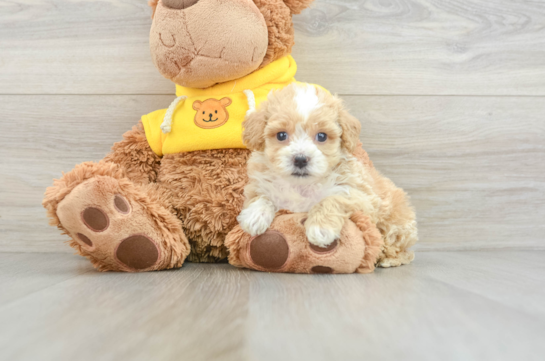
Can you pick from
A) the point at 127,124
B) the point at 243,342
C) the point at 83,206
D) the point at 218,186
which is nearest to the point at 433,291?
the point at 243,342

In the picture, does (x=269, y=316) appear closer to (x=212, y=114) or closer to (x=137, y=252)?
(x=137, y=252)

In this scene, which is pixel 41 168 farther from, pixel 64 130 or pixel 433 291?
pixel 433 291

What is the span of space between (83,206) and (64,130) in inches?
23.2

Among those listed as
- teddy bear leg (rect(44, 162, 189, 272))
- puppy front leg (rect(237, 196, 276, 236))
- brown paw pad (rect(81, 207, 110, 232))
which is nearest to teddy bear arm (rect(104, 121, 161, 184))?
teddy bear leg (rect(44, 162, 189, 272))

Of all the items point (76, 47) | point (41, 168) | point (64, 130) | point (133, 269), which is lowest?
point (133, 269)

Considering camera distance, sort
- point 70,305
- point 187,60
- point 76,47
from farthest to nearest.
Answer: point 76,47, point 187,60, point 70,305

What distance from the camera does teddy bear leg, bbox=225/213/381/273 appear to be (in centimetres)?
91

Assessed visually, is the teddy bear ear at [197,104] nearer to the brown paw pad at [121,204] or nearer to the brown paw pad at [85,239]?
the brown paw pad at [121,204]

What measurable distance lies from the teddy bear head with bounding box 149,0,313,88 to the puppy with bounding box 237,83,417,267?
0.15m

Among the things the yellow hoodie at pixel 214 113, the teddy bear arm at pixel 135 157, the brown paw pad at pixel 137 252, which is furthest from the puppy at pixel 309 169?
Result: the teddy bear arm at pixel 135 157

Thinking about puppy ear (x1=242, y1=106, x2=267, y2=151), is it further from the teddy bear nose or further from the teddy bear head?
the teddy bear nose

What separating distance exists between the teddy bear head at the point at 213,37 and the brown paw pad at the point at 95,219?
39cm

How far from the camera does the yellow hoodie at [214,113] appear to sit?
1.06m

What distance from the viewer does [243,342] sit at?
1.71 ft
